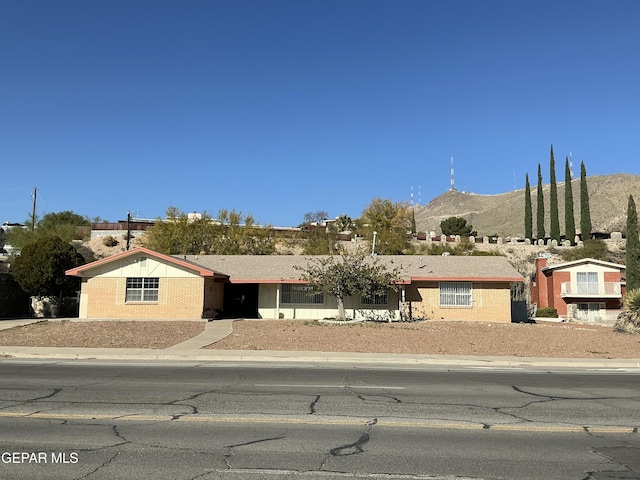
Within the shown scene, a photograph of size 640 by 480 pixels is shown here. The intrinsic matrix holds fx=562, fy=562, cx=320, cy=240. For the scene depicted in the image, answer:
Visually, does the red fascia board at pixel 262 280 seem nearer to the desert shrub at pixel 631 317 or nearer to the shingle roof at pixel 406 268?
the shingle roof at pixel 406 268

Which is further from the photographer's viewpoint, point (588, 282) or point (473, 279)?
point (588, 282)

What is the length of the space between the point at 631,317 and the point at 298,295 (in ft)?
59.8

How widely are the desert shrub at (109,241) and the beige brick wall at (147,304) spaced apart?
4006cm

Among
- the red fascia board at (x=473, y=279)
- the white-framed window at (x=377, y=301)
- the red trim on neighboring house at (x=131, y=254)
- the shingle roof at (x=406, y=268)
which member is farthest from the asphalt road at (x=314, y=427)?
the white-framed window at (x=377, y=301)

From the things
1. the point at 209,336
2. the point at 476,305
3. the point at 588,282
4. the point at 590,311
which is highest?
the point at 588,282

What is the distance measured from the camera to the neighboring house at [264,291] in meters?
32.2

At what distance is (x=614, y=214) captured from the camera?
122 m

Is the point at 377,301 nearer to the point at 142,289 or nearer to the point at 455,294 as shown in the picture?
the point at 455,294

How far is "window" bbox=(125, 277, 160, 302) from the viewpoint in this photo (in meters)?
32.5

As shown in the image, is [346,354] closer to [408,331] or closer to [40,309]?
[408,331]

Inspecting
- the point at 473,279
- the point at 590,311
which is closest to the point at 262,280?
the point at 473,279

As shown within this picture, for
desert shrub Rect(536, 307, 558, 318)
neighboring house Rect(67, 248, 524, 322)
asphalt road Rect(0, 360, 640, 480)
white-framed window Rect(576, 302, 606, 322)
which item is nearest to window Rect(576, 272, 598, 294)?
white-framed window Rect(576, 302, 606, 322)

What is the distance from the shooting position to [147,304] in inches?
1271

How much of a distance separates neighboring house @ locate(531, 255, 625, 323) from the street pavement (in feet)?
103
